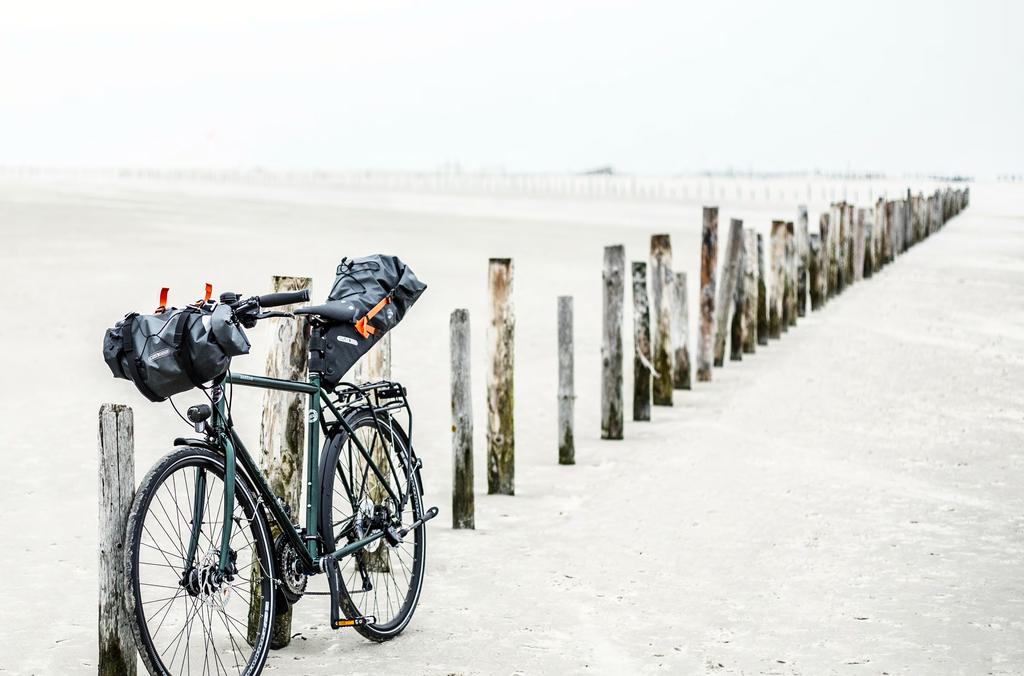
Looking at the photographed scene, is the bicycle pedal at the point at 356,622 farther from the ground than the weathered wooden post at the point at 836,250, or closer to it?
closer to it

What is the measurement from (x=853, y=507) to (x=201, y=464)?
4.35m

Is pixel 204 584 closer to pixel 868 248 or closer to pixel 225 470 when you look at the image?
pixel 225 470

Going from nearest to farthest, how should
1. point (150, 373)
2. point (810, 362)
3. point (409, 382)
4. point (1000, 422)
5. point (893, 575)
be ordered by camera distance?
point (150, 373) → point (893, 575) → point (1000, 422) → point (409, 382) → point (810, 362)

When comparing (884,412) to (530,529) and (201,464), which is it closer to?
(530,529)

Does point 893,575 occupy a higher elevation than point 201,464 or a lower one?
lower

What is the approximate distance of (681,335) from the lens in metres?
11.4

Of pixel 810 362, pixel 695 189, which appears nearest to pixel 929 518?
pixel 810 362

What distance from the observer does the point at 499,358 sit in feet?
24.5

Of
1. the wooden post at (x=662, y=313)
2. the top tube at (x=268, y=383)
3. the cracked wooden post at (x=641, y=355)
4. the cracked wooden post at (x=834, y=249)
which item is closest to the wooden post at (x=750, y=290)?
the wooden post at (x=662, y=313)

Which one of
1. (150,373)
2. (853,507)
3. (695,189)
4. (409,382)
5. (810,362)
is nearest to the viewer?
(150,373)

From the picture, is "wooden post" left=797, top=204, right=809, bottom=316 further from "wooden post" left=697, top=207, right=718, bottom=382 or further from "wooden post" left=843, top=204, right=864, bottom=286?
"wooden post" left=697, top=207, right=718, bottom=382

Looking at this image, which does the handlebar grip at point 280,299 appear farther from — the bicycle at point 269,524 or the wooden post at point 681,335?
the wooden post at point 681,335

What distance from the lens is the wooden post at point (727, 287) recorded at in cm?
1284

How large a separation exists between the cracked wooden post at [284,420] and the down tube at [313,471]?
0.31 meters
